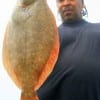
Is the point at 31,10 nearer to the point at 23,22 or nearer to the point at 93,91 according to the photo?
the point at 23,22

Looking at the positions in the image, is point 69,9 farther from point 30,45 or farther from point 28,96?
point 28,96

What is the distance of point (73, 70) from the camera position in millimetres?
2865

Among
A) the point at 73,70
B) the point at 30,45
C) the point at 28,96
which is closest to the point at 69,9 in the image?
the point at 73,70

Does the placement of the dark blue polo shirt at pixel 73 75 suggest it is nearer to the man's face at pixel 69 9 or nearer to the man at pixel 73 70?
the man at pixel 73 70

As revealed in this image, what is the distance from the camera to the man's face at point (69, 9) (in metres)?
2.94

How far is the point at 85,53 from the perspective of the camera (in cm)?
292

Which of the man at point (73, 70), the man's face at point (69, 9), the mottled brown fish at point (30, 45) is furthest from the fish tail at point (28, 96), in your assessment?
the man's face at point (69, 9)

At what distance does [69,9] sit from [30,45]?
0.66 m

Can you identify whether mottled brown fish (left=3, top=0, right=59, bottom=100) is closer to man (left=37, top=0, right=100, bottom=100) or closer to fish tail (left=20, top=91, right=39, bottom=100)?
fish tail (left=20, top=91, right=39, bottom=100)

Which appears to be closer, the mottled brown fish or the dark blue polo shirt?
the mottled brown fish

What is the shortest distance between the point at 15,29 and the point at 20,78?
24 cm

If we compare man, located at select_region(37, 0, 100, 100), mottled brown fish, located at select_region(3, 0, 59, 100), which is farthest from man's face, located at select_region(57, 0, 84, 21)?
mottled brown fish, located at select_region(3, 0, 59, 100)

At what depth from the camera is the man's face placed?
2.94 metres

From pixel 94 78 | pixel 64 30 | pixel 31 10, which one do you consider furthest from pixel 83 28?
pixel 31 10
